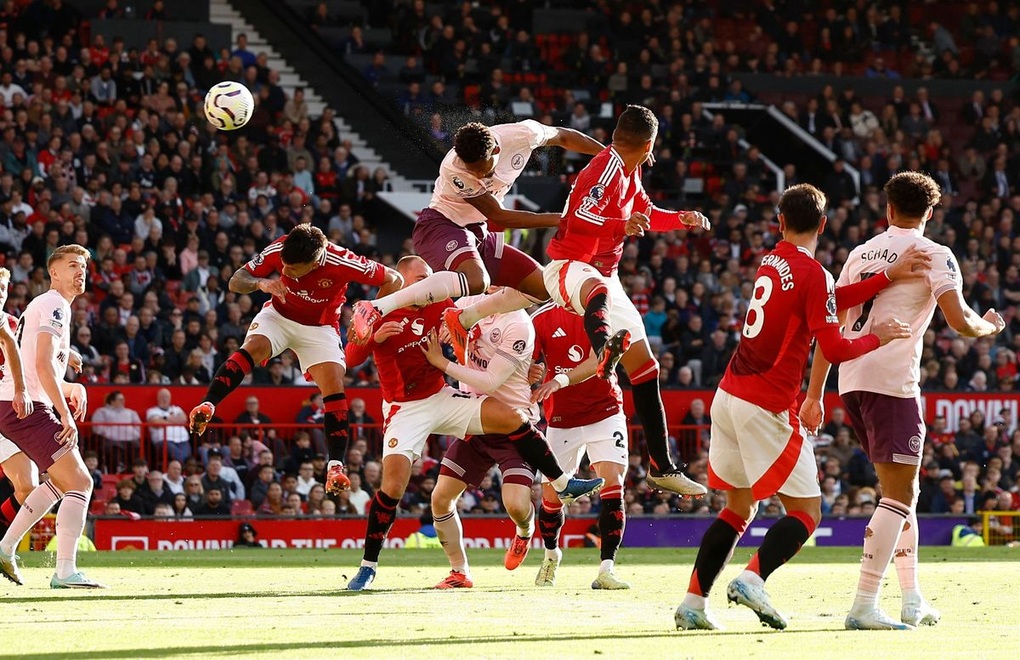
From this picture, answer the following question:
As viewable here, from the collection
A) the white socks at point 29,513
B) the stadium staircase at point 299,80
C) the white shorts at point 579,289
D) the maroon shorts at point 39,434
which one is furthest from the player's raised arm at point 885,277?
the stadium staircase at point 299,80

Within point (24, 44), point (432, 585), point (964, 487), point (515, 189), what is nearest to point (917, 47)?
point (515, 189)

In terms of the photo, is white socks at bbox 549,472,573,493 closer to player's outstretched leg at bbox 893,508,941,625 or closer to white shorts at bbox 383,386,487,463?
white shorts at bbox 383,386,487,463

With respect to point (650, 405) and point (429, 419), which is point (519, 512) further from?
point (650, 405)

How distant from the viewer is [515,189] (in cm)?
2605

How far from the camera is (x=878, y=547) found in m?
8.36

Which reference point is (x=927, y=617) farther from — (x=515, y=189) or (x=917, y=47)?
(x=917, y=47)

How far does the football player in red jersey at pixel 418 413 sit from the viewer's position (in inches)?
447

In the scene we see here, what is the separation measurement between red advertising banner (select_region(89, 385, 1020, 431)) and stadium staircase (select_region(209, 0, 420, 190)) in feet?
25.2

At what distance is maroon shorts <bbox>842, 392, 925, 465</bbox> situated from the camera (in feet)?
27.6

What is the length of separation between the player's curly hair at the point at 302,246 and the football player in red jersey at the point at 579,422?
200 cm

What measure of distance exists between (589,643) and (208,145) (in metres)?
17.3

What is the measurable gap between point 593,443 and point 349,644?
5.21 metres

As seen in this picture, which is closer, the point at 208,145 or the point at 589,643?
the point at 589,643

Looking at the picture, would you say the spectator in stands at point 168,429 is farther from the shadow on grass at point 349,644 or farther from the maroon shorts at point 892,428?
the maroon shorts at point 892,428
